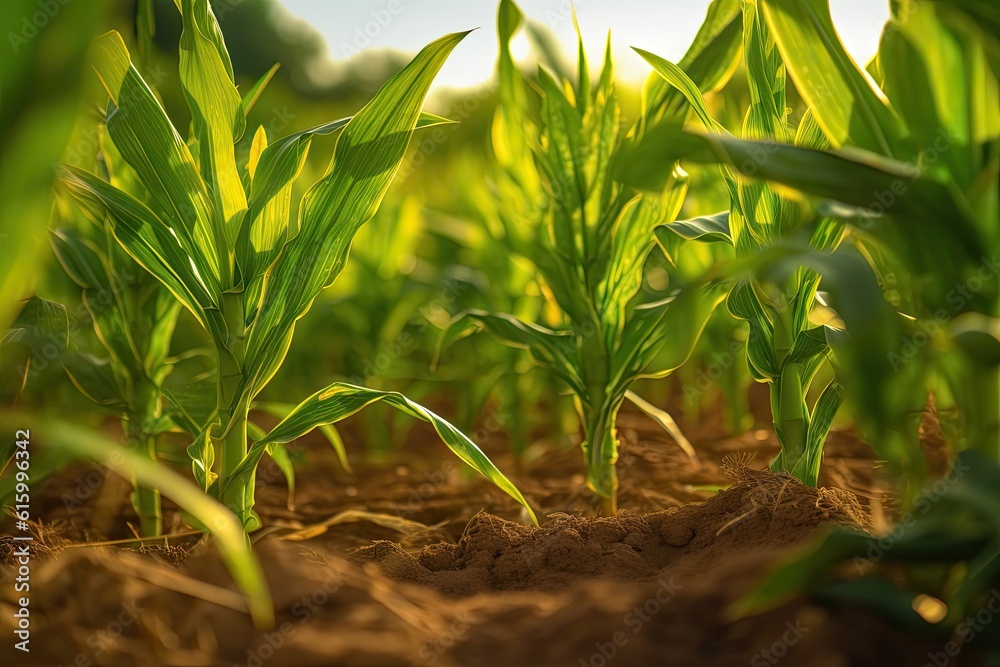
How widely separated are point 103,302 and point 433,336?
119cm

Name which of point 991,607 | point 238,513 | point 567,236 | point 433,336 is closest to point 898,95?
point 991,607

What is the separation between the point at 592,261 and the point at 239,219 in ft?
2.31

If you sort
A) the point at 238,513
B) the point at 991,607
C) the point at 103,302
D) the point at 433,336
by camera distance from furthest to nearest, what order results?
the point at 433,336 < the point at 103,302 < the point at 238,513 < the point at 991,607

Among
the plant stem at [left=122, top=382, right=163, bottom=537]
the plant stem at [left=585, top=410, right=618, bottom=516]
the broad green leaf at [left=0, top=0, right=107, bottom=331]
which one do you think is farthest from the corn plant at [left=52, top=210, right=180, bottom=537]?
the plant stem at [left=585, top=410, right=618, bottom=516]

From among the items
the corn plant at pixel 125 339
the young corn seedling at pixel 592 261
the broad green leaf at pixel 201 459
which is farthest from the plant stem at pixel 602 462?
the corn plant at pixel 125 339

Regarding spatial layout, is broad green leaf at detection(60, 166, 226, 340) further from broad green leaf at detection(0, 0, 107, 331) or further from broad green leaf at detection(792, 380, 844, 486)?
broad green leaf at detection(792, 380, 844, 486)

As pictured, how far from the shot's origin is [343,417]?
111 cm

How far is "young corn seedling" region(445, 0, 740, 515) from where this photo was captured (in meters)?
1.52

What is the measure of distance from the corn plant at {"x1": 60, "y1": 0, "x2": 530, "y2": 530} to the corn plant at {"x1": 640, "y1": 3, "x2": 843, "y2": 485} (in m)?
0.49

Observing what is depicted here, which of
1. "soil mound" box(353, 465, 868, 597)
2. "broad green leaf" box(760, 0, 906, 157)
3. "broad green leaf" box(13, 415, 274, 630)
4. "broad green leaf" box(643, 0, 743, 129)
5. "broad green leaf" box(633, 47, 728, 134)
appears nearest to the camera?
"broad green leaf" box(13, 415, 274, 630)

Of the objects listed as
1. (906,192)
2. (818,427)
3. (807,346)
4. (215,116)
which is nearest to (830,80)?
(906,192)

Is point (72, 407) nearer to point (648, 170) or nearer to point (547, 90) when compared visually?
point (547, 90)

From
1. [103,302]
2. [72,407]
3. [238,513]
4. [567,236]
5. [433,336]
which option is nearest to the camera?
[238,513]

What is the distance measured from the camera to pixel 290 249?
1193 millimetres
